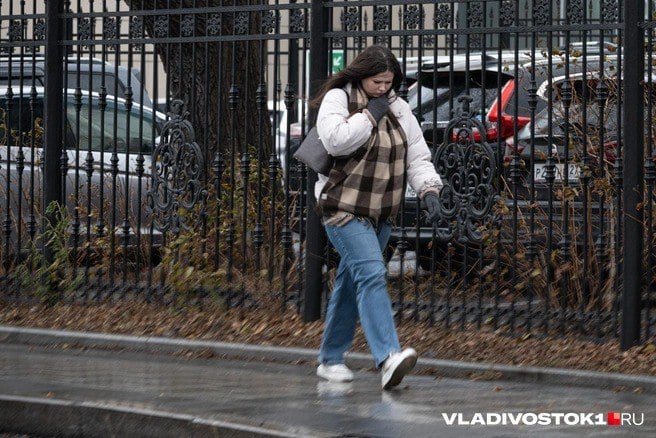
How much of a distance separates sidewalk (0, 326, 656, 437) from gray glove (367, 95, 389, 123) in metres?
1.37

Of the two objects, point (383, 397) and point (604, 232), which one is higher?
point (604, 232)

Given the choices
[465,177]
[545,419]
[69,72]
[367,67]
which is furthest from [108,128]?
[545,419]

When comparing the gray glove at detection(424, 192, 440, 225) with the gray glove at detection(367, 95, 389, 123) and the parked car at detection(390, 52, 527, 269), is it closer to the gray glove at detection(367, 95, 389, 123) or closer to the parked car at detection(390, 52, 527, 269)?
the gray glove at detection(367, 95, 389, 123)

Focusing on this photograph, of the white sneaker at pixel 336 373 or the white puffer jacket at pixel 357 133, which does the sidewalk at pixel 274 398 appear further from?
the white puffer jacket at pixel 357 133

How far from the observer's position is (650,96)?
8.08 metres

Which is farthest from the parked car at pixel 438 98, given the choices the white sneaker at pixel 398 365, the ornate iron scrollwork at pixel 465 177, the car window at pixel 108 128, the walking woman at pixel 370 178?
the car window at pixel 108 128

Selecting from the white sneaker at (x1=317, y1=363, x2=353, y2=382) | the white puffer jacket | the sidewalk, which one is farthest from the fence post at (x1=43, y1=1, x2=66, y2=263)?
the white puffer jacket

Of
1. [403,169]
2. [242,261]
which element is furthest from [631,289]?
[242,261]

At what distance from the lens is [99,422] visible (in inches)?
251

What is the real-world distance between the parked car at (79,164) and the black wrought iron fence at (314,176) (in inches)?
1.3

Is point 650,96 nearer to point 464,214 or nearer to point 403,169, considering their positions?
point 464,214

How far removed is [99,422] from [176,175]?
11.1 feet

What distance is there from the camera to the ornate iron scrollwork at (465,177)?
8.35 meters

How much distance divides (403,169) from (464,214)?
1468 mm
